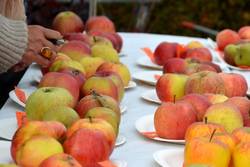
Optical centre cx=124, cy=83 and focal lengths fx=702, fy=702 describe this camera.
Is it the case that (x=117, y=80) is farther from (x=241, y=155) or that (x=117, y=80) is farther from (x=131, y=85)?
(x=241, y=155)

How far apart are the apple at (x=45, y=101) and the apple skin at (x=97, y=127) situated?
22cm

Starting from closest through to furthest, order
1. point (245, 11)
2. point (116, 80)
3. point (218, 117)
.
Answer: point (218, 117) → point (116, 80) → point (245, 11)

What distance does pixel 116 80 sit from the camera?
1.96 m

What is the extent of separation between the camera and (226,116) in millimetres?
1607

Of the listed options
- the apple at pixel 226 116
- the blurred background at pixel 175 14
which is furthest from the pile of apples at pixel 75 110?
the blurred background at pixel 175 14

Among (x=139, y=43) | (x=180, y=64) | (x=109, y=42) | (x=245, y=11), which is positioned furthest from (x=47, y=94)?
(x=245, y=11)

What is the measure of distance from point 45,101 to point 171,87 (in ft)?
1.52

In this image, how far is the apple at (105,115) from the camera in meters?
1.55

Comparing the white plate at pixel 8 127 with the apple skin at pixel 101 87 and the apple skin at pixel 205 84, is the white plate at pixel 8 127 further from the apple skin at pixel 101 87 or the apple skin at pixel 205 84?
the apple skin at pixel 205 84

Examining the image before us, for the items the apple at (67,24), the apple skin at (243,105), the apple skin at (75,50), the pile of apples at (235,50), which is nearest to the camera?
the apple skin at (243,105)

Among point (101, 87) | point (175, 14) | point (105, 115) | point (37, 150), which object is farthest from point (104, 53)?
point (175, 14)

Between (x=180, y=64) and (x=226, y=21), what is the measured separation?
3282 millimetres

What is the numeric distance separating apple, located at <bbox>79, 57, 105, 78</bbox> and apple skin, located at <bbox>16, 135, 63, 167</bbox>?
822 millimetres

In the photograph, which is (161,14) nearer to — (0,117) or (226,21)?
(226,21)
